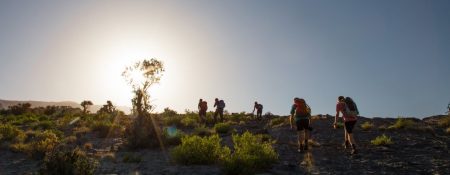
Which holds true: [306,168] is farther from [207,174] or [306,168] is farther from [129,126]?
[129,126]

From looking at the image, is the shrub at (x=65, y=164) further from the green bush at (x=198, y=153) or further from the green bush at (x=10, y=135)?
the green bush at (x=10, y=135)

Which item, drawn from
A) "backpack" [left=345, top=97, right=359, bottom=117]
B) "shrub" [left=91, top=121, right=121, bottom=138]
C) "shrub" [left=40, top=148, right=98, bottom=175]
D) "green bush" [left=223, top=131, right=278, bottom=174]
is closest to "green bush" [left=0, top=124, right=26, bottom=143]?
"shrub" [left=91, top=121, right=121, bottom=138]

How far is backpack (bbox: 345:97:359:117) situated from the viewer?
55.5 feet

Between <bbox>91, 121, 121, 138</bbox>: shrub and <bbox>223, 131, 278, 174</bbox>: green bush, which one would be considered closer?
<bbox>223, 131, 278, 174</bbox>: green bush

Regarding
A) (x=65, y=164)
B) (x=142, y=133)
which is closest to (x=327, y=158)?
(x=142, y=133)

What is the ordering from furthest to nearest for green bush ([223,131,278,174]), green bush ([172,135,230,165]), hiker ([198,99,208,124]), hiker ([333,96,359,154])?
1. hiker ([198,99,208,124])
2. hiker ([333,96,359,154])
3. green bush ([172,135,230,165])
4. green bush ([223,131,278,174])

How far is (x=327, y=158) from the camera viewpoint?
51.8 feet

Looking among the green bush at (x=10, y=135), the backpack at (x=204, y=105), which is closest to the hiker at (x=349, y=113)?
the green bush at (x=10, y=135)

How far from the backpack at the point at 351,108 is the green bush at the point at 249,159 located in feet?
14.1

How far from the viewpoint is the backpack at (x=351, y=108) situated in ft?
55.5

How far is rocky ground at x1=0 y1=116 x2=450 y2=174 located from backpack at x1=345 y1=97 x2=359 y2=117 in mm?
1542

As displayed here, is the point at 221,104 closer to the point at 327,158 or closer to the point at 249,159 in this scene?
the point at 327,158

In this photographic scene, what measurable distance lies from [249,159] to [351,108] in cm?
630

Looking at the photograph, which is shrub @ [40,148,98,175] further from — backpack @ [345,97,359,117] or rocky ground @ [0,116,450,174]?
backpack @ [345,97,359,117]
